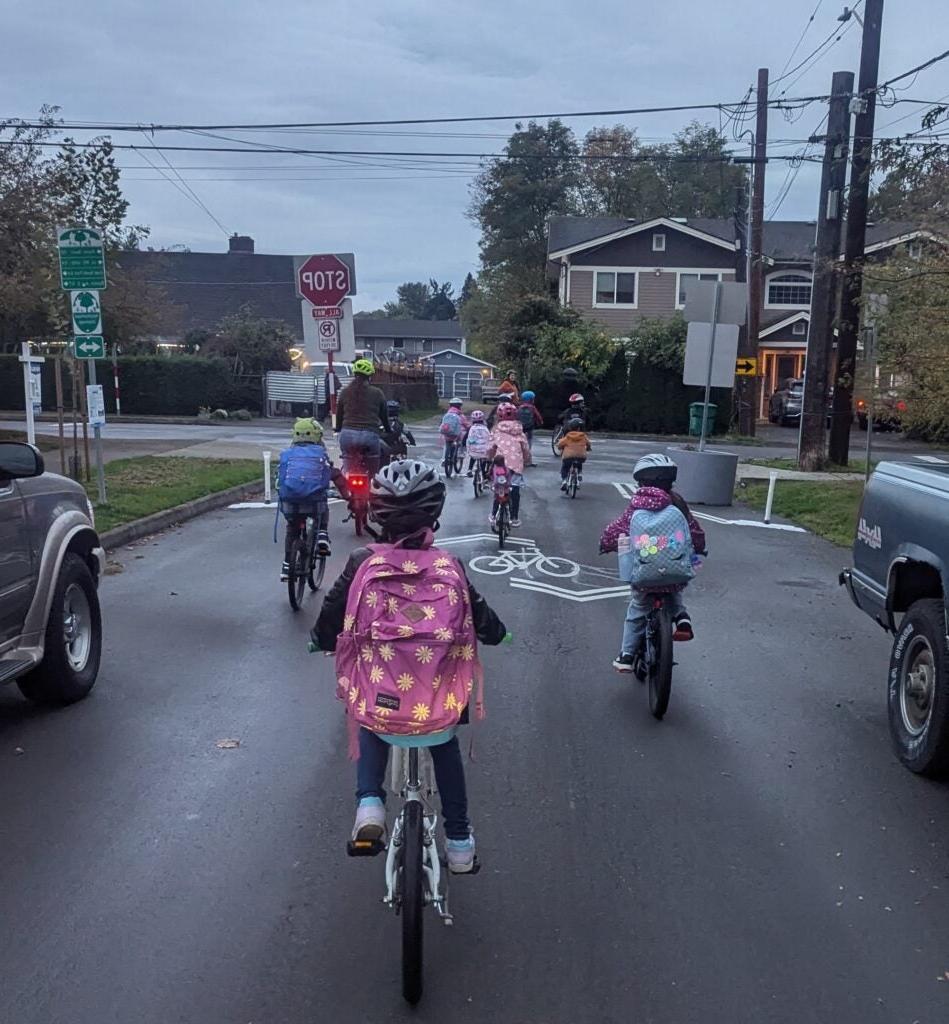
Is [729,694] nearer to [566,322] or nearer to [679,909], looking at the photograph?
[679,909]

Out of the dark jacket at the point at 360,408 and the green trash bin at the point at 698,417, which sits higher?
the dark jacket at the point at 360,408

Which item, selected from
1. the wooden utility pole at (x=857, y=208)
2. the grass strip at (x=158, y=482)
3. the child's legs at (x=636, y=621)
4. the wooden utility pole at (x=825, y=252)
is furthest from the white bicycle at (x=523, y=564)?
the wooden utility pole at (x=825, y=252)

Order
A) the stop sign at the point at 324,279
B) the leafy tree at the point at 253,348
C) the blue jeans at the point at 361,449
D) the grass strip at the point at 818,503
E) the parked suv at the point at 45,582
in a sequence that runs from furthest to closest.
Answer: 1. the leafy tree at the point at 253,348
2. the grass strip at the point at 818,503
3. the stop sign at the point at 324,279
4. the blue jeans at the point at 361,449
5. the parked suv at the point at 45,582

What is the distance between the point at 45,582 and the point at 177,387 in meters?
34.2

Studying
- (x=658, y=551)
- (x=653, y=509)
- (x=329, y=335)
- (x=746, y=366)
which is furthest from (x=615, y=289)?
(x=658, y=551)

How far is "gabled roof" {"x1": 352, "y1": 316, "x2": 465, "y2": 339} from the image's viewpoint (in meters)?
98.4

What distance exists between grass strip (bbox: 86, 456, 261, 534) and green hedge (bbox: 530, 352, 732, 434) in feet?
58.5

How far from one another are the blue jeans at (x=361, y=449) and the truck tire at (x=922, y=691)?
6535 mm

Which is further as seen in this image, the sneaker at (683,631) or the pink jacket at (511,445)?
the pink jacket at (511,445)

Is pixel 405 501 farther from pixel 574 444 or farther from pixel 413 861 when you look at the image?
pixel 574 444

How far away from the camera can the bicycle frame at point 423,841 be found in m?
3.54

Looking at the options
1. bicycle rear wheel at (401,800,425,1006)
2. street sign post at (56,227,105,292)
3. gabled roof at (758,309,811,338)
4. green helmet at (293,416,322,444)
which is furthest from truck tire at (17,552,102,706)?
gabled roof at (758,309,811,338)

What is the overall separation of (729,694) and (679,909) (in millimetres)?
3023

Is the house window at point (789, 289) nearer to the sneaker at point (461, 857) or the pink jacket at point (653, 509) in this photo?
the pink jacket at point (653, 509)
